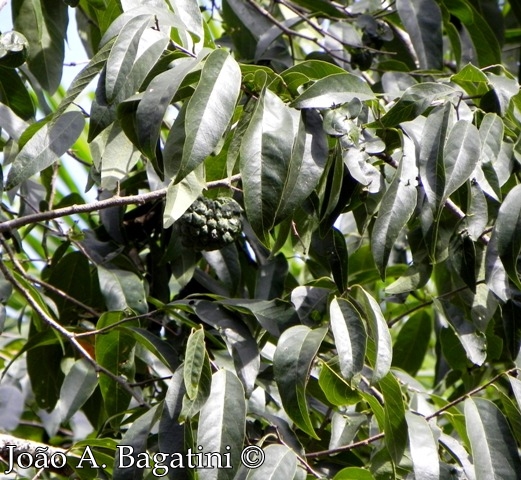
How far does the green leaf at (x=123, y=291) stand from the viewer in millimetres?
1565

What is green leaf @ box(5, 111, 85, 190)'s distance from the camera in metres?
1.23

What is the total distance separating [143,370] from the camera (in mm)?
1783

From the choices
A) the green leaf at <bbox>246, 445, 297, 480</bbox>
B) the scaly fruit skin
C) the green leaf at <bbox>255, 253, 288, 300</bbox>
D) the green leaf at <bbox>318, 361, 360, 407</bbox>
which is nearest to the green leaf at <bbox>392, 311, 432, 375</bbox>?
the green leaf at <bbox>255, 253, 288, 300</bbox>

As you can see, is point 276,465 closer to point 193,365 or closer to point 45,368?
point 193,365

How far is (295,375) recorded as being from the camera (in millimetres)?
1139

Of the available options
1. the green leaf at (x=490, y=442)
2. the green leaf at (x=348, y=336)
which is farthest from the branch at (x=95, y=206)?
the green leaf at (x=490, y=442)

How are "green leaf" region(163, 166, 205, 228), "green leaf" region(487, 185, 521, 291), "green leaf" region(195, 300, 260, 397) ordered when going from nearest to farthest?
"green leaf" region(163, 166, 205, 228) → "green leaf" region(487, 185, 521, 291) → "green leaf" region(195, 300, 260, 397)

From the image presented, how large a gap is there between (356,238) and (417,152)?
0.93 m

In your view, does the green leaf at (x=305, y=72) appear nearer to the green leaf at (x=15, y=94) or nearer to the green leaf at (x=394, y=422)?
the green leaf at (x=394, y=422)

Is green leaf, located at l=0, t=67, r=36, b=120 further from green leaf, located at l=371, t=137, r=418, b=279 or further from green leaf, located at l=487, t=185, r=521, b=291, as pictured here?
green leaf, located at l=487, t=185, r=521, b=291

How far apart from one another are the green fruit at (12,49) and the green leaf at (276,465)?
0.73 metres

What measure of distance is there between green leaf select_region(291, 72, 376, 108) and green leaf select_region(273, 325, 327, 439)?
0.31 m

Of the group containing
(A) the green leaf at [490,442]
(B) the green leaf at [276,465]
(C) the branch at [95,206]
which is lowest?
(A) the green leaf at [490,442]

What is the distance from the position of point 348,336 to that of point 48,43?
930 mm
